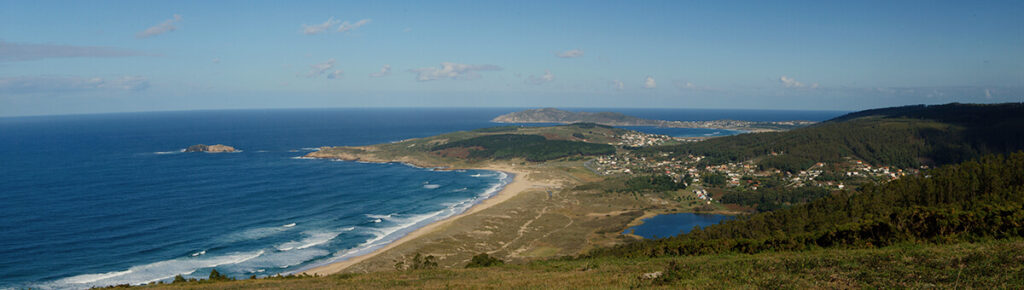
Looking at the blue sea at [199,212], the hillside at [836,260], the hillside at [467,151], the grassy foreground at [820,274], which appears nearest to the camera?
the grassy foreground at [820,274]

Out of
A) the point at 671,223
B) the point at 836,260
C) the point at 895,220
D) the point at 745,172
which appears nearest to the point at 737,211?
the point at 671,223

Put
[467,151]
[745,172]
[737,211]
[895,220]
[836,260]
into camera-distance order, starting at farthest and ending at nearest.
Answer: [467,151]
[745,172]
[737,211]
[895,220]
[836,260]

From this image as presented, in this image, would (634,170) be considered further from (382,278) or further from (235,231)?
(382,278)

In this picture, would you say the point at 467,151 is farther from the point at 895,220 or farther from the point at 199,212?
the point at 895,220

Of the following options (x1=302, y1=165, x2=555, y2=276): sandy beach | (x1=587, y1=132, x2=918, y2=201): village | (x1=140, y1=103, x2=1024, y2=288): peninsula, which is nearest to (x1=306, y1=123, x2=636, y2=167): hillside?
(x1=140, y1=103, x2=1024, y2=288): peninsula

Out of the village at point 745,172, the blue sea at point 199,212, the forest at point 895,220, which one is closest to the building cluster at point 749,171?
the village at point 745,172

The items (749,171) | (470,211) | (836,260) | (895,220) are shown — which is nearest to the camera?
(836,260)

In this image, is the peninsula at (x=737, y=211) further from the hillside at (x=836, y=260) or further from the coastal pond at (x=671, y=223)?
the coastal pond at (x=671, y=223)
